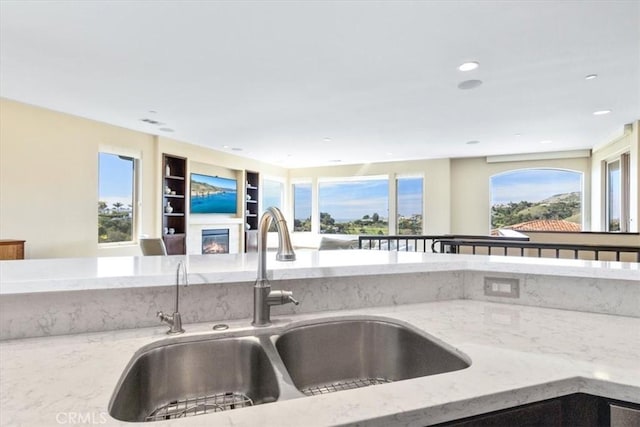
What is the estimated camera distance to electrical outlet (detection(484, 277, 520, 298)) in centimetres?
133

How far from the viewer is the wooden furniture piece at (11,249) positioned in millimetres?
A: 3365

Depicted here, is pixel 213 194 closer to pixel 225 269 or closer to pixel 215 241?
pixel 215 241

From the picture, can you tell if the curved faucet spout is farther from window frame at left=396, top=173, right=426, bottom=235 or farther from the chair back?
window frame at left=396, top=173, right=426, bottom=235

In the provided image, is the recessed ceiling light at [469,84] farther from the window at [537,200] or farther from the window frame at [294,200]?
the window frame at [294,200]

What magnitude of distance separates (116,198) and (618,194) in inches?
309

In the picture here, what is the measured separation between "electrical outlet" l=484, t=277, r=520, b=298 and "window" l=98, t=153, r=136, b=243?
511 cm

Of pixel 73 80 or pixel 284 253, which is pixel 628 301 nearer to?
pixel 284 253

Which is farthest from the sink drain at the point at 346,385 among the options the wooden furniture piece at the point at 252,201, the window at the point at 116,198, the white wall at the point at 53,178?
the wooden furniture piece at the point at 252,201

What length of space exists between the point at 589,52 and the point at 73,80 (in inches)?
176

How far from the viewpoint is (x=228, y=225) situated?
711 cm

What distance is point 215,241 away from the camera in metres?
6.80

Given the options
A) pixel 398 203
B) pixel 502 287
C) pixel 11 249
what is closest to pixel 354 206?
pixel 398 203

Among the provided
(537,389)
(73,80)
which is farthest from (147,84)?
(537,389)

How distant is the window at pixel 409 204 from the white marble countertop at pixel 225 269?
678 centimetres
